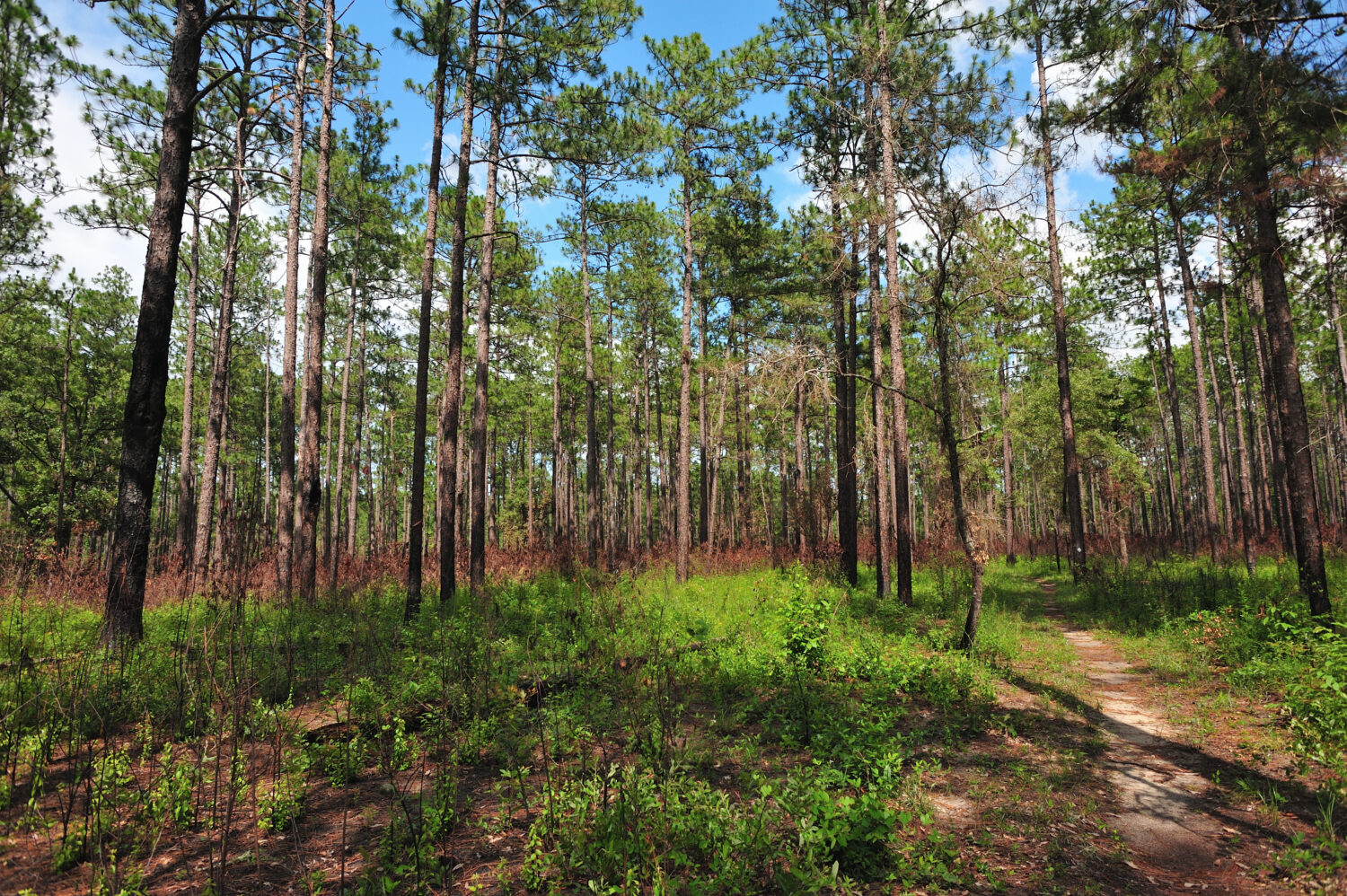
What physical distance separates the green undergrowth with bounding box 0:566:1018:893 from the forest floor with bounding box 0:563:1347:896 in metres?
0.03

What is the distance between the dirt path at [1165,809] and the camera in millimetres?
3471

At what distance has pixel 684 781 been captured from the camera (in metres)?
4.18

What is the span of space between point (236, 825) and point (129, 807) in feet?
2.12

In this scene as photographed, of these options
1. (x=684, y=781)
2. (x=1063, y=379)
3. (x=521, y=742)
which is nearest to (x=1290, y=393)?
(x=1063, y=379)

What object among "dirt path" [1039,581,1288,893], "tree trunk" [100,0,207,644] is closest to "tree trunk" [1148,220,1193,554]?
"dirt path" [1039,581,1288,893]

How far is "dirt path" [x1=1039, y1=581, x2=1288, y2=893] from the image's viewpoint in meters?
3.47

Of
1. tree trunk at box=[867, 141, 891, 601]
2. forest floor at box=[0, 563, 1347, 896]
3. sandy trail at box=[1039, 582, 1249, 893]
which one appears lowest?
sandy trail at box=[1039, 582, 1249, 893]

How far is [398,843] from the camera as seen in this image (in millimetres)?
3602

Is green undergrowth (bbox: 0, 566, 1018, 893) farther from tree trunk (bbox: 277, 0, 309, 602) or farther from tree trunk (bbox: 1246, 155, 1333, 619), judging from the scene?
tree trunk (bbox: 1246, 155, 1333, 619)

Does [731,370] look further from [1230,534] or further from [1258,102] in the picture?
[1230,534]

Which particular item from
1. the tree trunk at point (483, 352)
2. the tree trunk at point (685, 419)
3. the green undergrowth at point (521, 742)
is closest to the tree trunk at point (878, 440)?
the green undergrowth at point (521, 742)

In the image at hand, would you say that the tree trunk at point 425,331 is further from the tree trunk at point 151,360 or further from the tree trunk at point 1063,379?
the tree trunk at point 1063,379

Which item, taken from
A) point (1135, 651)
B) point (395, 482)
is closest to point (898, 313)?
point (1135, 651)

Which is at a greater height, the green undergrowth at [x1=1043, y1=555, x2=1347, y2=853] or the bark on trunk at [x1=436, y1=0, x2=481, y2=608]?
the bark on trunk at [x1=436, y1=0, x2=481, y2=608]
